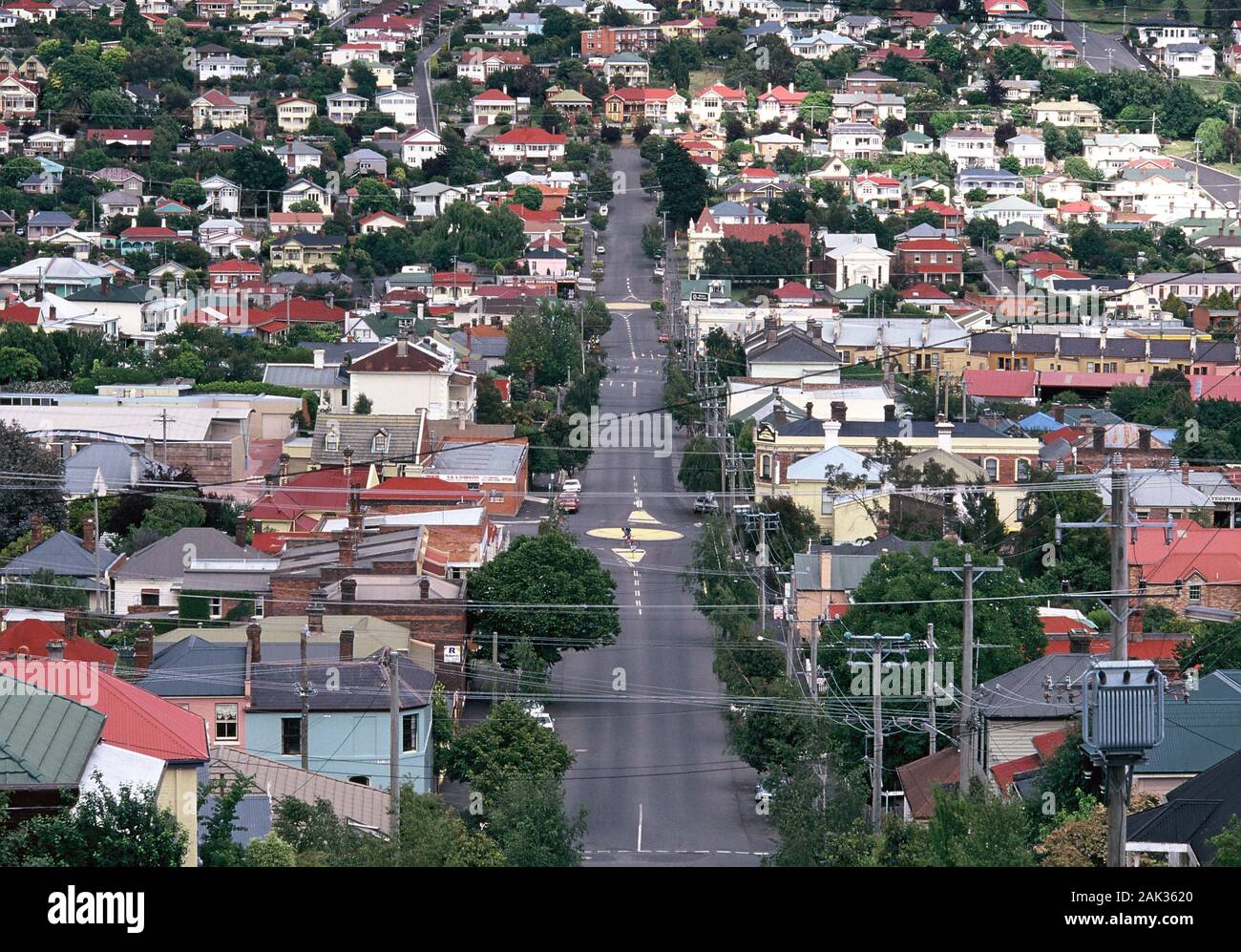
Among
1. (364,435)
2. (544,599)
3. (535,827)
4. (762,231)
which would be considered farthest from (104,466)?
(762,231)

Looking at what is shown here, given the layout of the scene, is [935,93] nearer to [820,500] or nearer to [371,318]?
[371,318]

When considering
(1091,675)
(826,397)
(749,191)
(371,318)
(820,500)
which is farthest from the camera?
(749,191)

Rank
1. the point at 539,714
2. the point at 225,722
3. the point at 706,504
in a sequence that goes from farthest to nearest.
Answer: the point at 706,504 → the point at 539,714 → the point at 225,722

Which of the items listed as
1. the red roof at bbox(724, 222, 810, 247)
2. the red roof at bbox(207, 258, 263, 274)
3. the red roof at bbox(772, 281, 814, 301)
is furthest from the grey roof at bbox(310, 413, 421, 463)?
the red roof at bbox(724, 222, 810, 247)

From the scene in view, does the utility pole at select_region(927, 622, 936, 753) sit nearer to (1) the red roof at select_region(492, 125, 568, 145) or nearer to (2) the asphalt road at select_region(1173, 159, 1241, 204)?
(1) the red roof at select_region(492, 125, 568, 145)

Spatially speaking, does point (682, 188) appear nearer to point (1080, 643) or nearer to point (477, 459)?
point (477, 459)

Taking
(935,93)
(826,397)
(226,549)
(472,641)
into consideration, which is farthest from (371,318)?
(935,93)

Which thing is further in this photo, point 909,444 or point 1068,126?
point 1068,126
